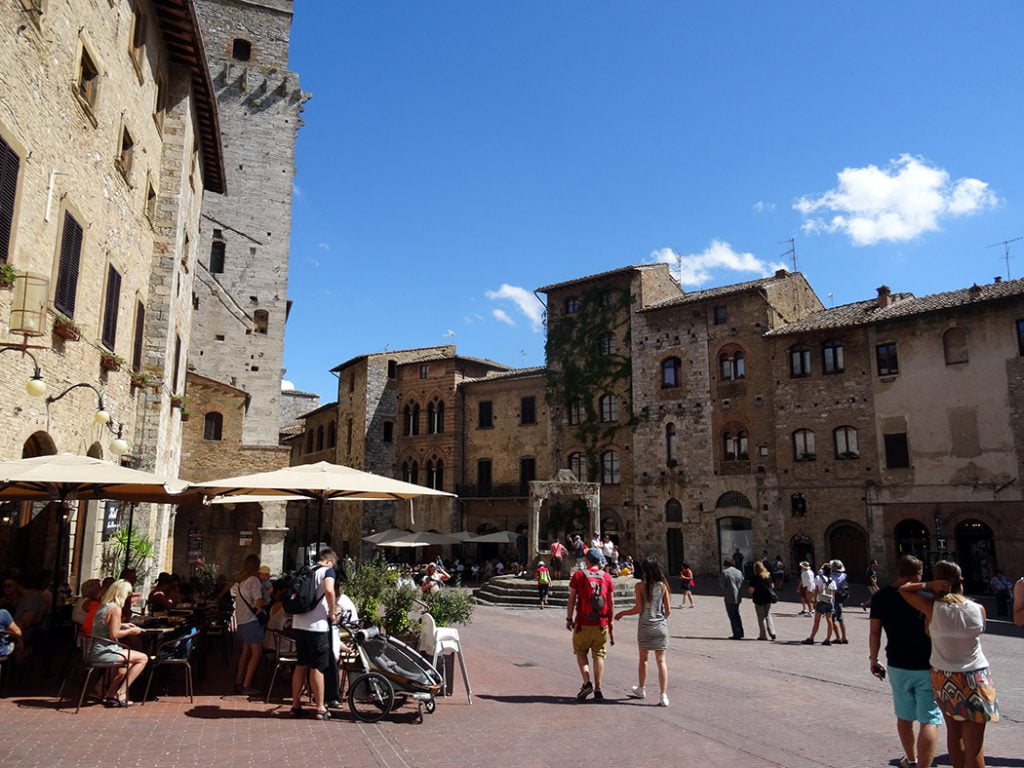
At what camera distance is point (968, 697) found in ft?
17.3

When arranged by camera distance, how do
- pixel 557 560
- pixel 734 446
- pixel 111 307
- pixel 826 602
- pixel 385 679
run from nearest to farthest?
pixel 385 679, pixel 111 307, pixel 826 602, pixel 557 560, pixel 734 446

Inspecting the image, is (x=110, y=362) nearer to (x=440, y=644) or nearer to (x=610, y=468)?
(x=440, y=644)

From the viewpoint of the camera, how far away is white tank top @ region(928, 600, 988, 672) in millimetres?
5332

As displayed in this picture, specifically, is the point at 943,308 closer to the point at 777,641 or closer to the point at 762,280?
the point at 762,280

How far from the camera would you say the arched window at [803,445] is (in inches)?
1171

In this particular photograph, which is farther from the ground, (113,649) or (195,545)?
(195,545)

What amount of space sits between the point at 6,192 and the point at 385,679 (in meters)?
7.45

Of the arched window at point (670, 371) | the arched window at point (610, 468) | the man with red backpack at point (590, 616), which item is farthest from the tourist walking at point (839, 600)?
the arched window at point (610, 468)

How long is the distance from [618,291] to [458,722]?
30.5m

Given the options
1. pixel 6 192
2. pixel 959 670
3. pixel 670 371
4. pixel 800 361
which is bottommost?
pixel 959 670

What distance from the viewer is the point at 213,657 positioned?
1109 centimetres

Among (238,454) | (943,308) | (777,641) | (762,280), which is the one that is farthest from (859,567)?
(238,454)

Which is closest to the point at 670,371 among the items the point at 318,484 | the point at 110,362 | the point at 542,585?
the point at 542,585

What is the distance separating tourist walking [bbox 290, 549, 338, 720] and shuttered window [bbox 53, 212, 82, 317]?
6635 millimetres
